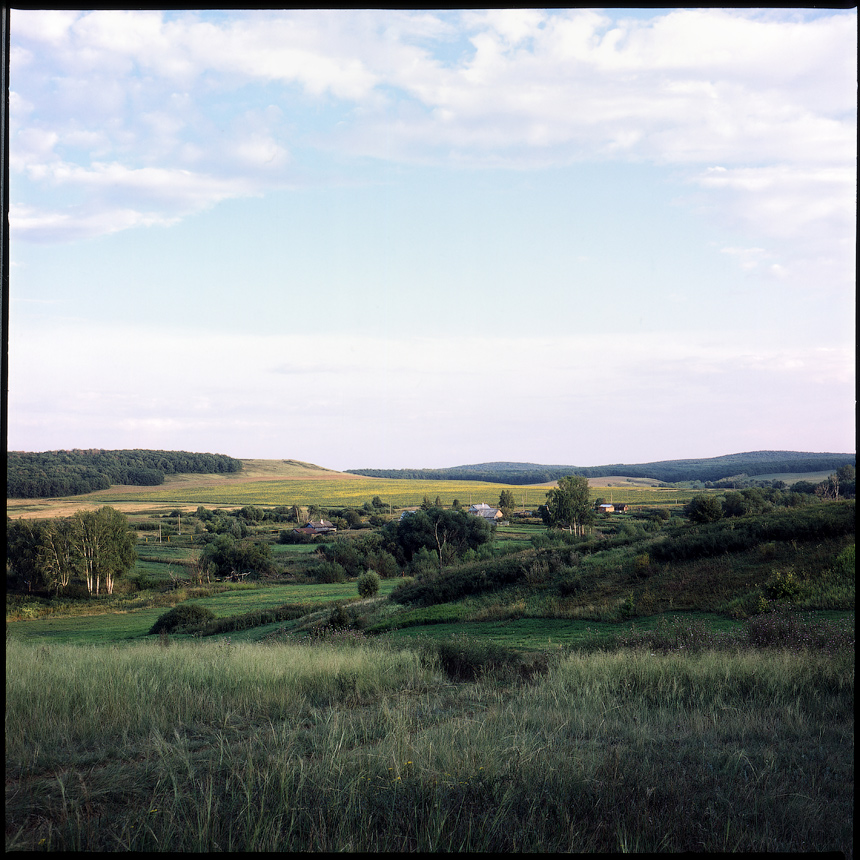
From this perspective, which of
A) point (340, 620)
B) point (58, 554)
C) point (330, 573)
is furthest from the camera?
point (330, 573)

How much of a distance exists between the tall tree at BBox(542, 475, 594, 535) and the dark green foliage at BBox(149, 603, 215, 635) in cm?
1551

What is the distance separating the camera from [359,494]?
108 feet

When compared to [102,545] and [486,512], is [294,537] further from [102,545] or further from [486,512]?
[486,512]

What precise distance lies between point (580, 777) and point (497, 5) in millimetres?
3018

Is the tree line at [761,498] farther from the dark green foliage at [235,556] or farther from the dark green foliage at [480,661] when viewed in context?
the dark green foliage at [235,556]

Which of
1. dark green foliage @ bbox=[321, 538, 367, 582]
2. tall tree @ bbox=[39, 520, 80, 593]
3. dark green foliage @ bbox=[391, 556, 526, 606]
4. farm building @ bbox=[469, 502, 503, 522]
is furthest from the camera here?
farm building @ bbox=[469, 502, 503, 522]

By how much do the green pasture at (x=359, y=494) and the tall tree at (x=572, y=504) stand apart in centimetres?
346

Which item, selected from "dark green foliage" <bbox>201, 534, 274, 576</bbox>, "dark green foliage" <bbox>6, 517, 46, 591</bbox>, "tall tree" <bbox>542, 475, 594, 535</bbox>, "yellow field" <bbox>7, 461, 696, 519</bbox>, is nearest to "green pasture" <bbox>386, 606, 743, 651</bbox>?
"dark green foliage" <bbox>201, 534, 274, 576</bbox>

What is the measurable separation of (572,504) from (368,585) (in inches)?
402

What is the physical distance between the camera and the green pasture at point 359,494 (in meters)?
27.1

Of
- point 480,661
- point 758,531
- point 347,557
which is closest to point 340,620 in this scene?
point 480,661

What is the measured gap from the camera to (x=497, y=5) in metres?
1.84

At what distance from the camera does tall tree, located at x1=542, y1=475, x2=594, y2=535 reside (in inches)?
1045

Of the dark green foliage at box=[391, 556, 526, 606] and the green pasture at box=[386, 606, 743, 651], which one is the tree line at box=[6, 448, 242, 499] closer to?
the dark green foliage at box=[391, 556, 526, 606]
